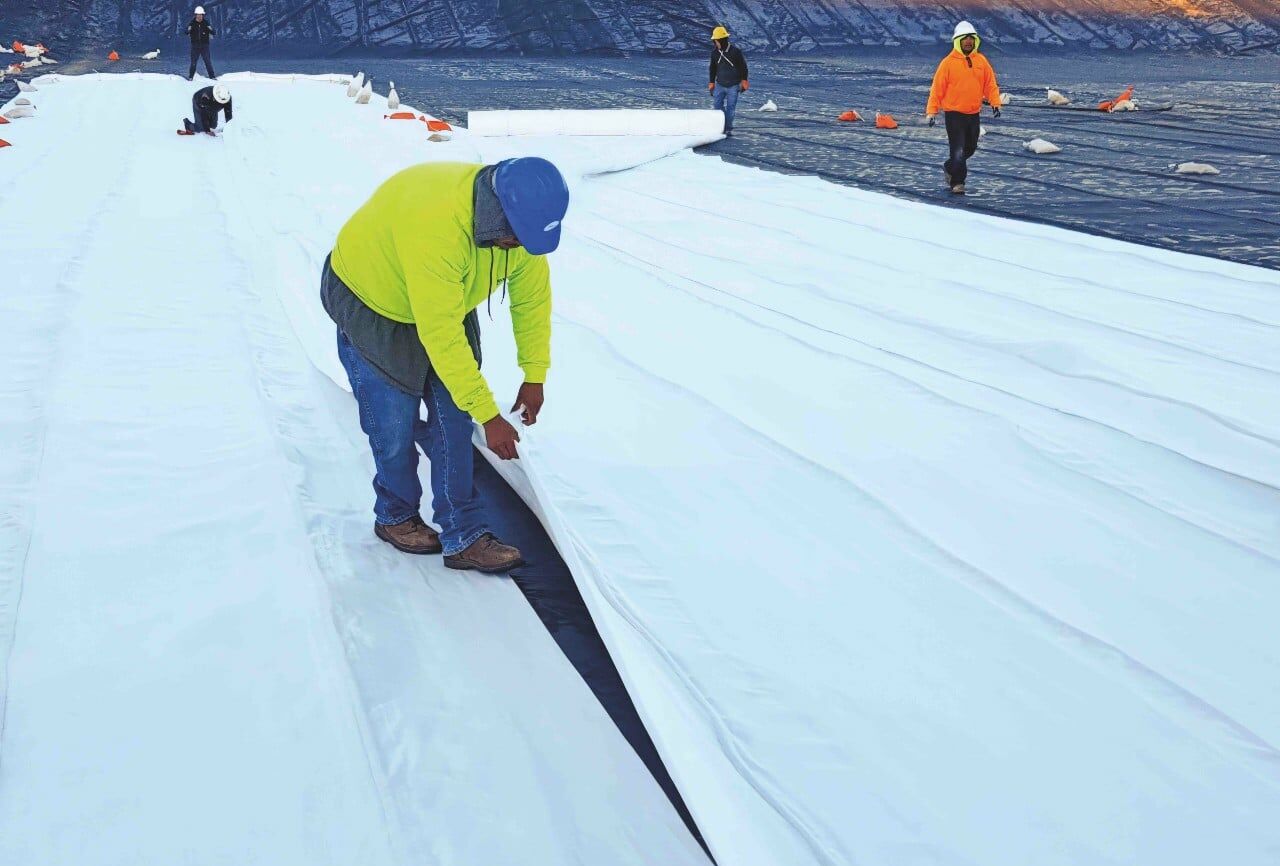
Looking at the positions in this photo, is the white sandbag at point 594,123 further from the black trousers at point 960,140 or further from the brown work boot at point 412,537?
the brown work boot at point 412,537

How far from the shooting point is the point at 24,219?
5.13m

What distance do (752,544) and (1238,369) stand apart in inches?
70.9

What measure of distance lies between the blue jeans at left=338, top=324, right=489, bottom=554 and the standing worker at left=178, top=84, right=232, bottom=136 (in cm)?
674

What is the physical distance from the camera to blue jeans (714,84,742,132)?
8.80 meters

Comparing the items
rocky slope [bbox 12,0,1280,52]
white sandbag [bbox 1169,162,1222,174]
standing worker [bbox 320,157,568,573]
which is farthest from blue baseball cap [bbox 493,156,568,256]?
rocky slope [bbox 12,0,1280,52]

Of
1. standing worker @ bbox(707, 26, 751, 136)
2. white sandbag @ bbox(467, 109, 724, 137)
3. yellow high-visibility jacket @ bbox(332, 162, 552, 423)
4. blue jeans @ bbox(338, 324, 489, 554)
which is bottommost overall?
blue jeans @ bbox(338, 324, 489, 554)

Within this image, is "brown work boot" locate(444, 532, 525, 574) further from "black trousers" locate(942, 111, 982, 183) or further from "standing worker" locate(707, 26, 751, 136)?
"standing worker" locate(707, 26, 751, 136)

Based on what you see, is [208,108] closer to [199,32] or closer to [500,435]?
[199,32]

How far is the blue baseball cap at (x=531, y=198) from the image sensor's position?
179cm

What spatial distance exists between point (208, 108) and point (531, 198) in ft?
24.3

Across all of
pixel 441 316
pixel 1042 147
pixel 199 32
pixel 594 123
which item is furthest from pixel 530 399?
pixel 199 32

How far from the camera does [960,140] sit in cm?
628

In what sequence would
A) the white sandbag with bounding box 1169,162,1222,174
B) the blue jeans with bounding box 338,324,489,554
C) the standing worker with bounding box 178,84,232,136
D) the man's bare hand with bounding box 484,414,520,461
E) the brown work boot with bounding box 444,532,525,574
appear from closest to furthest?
the man's bare hand with bounding box 484,414,520,461, the blue jeans with bounding box 338,324,489,554, the brown work boot with bounding box 444,532,525,574, the white sandbag with bounding box 1169,162,1222,174, the standing worker with bounding box 178,84,232,136

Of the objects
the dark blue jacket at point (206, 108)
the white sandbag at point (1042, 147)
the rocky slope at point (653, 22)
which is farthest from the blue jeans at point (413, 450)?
the rocky slope at point (653, 22)
